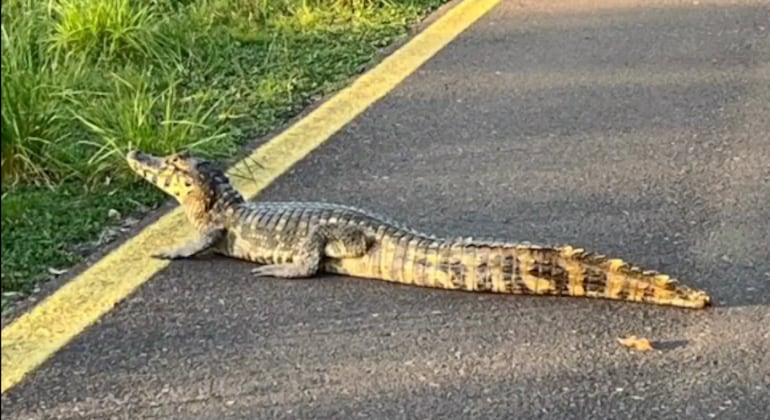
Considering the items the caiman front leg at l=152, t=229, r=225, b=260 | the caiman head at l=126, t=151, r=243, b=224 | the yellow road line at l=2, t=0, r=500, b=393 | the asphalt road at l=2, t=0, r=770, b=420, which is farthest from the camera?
the caiman head at l=126, t=151, r=243, b=224

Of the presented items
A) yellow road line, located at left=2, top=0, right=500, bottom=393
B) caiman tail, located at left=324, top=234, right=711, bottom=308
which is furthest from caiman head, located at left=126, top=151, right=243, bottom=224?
caiman tail, located at left=324, top=234, right=711, bottom=308

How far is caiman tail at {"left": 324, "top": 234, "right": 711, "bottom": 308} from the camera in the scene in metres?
3.91

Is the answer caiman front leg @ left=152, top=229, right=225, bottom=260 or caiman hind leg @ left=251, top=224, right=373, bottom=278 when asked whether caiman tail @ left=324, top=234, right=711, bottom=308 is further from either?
caiman front leg @ left=152, top=229, right=225, bottom=260

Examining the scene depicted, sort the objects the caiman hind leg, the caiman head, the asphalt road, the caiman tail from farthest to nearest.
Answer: the caiman head, the caiman hind leg, the caiman tail, the asphalt road

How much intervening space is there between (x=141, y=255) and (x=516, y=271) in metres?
1.14

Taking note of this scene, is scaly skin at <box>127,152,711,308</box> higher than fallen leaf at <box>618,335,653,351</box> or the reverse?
higher

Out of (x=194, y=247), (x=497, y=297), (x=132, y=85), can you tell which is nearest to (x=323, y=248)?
(x=194, y=247)

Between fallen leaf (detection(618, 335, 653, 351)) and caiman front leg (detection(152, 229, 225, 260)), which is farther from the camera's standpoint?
caiman front leg (detection(152, 229, 225, 260))

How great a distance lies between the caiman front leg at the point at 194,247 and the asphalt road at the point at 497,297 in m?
0.04

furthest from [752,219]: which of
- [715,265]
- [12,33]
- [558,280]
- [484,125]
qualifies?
[12,33]

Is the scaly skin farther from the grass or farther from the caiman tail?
the grass

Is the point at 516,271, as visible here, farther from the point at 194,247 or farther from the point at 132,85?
the point at 132,85

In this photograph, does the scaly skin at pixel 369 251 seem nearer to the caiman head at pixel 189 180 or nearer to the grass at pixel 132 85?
the caiman head at pixel 189 180

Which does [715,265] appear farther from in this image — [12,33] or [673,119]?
[12,33]
